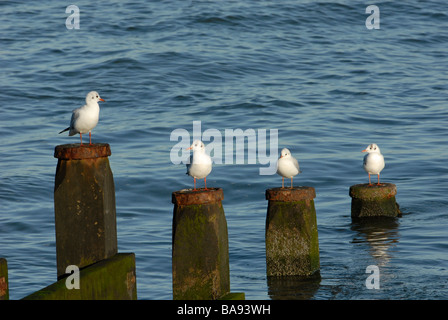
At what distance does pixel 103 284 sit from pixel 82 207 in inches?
38.8

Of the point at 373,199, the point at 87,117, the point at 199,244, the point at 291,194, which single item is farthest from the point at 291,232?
the point at 373,199

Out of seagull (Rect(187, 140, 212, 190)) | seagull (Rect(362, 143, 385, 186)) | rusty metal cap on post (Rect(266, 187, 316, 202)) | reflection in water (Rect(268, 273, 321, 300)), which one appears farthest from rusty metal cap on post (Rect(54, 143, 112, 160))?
seagull (Rect(362, 143, 385, 186))

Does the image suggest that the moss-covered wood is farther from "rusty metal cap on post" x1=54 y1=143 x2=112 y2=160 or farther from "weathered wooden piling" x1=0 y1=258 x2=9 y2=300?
"rusty metal cap on post" x1=54 y1=143 x2=112 y2=160

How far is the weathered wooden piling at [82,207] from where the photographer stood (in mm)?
6797

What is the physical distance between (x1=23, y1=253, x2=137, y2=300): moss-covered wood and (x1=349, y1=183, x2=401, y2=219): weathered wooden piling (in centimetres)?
623

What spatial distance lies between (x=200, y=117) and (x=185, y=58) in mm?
8115

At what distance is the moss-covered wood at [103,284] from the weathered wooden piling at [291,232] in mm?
2675

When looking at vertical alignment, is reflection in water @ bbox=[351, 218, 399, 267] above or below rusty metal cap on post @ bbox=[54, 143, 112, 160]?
below

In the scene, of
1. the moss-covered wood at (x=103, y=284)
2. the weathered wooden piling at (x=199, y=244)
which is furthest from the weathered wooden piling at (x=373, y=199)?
the moss-covered wood at (x=103, y=284)

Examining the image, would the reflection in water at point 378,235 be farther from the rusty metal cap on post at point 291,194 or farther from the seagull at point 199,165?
the seagull at point 199,165

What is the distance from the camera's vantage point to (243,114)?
A: 22.5 meters

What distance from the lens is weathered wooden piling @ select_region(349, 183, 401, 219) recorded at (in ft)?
39.6

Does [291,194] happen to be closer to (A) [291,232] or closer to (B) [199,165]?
(A) [291,232]
